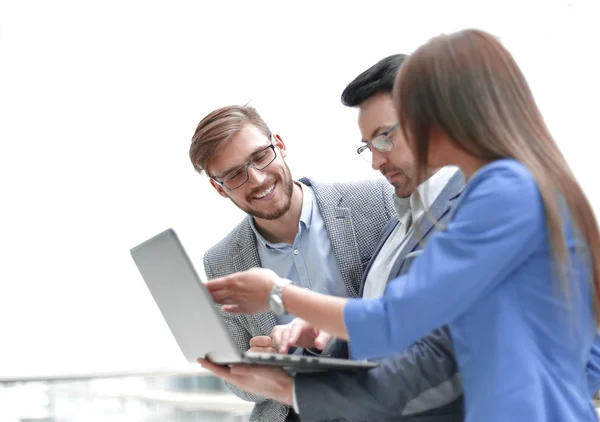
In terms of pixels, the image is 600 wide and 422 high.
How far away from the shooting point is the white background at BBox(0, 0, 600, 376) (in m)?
3.43

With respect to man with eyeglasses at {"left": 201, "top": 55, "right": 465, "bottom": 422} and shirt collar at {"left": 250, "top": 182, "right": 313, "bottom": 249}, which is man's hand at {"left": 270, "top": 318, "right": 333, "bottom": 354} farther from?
shirt collar at {"left": 250, "top": 182, "right": 313, "bottom": 249}

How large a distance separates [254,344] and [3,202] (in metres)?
2.32

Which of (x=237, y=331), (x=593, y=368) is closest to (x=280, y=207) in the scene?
(x=237, y=331)

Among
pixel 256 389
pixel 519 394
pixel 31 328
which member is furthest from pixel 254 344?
pixel 31 328

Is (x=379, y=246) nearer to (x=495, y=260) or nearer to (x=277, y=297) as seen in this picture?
(x=277, y=297)

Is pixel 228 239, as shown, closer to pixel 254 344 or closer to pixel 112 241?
pixel 254 344

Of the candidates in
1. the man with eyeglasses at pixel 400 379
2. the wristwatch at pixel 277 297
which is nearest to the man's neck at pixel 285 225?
the man with eyeglasses at pixel 400 379

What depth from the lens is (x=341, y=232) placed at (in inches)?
74.2

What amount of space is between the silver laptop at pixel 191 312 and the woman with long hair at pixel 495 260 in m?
0.13

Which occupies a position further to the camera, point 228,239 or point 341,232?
point 228,239

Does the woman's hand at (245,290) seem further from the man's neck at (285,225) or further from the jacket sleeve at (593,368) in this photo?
the man's neck at (285,225)

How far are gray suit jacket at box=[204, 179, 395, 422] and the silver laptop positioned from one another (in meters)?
0.52

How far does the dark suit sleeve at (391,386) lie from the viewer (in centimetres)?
125

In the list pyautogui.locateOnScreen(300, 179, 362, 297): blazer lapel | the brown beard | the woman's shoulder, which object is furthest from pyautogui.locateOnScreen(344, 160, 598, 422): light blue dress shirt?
the brown beard
